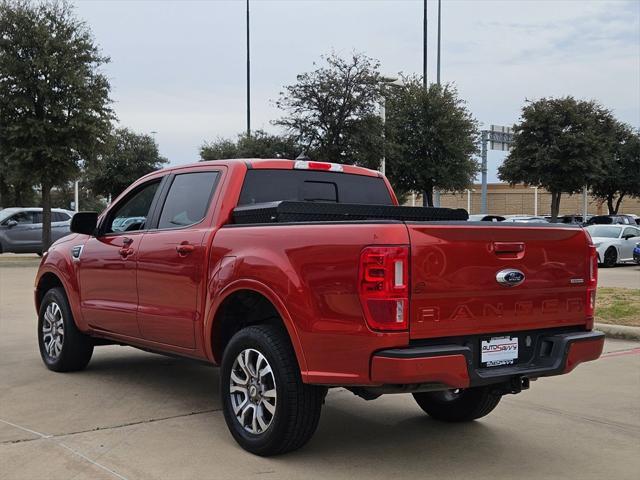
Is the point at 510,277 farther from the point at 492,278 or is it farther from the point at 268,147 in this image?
the point at 268,147

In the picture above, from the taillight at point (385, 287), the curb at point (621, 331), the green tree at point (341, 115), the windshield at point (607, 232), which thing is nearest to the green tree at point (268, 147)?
the green tree at point (341, 115)

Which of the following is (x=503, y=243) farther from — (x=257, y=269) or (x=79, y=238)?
(x=79, y=238)

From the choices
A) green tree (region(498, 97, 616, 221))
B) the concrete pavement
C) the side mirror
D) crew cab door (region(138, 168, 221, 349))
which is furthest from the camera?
green tree (region(498, 97, 616, 221))

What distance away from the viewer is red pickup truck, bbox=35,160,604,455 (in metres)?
4.05

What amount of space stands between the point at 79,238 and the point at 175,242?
1.94 metres

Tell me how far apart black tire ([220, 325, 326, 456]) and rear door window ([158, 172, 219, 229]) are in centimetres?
124

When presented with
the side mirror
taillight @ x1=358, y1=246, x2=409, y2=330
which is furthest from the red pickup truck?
the side mirror

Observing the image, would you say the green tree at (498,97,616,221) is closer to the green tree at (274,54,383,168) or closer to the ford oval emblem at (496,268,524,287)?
the green tree at (274,54,383,168)

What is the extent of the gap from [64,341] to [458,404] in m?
3.83

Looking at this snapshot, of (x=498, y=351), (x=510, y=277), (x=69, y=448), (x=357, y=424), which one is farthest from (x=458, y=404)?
(x=69, y=448)

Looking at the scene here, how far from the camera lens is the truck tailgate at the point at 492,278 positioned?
4.09 m

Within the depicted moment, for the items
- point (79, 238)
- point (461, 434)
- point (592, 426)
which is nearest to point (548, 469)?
point (461, 434)

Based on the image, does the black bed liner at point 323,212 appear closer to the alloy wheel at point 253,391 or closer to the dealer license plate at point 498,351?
the alloy wheel at point 253,391

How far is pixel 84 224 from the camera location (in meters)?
6.68
